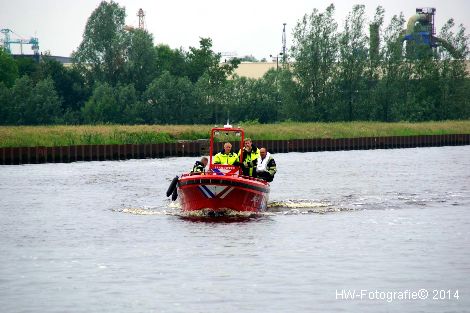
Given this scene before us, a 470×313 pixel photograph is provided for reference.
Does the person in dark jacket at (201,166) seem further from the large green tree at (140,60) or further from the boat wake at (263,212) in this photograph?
the large green tree at (140,60)

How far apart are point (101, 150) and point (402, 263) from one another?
53.1m

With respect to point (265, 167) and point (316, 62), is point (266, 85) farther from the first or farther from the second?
point (265, 167)

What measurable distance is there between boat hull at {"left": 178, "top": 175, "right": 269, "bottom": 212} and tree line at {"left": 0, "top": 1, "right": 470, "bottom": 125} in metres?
83.2

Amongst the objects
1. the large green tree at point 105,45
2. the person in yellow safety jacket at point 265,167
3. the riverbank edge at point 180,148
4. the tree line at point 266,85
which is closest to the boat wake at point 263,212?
the person in yellow safety jacket at point 265,167

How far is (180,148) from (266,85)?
53.4 meters

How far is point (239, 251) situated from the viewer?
2927cm

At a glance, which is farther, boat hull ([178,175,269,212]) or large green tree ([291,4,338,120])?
large green tree ([291,4,338,120])

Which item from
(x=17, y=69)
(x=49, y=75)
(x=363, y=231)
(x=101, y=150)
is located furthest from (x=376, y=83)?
(x=363, y=231)

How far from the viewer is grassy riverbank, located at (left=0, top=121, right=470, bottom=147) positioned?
80.7 m

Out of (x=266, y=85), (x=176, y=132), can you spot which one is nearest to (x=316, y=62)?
(x=266, y=85)

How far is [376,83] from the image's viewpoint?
134m

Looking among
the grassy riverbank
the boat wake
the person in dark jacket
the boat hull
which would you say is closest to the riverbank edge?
the grassy riverbank

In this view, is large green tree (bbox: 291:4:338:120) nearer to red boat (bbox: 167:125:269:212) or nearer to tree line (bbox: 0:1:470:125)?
tree line (bbox: 0:1:470:125)

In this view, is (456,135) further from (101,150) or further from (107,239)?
(107,239)
